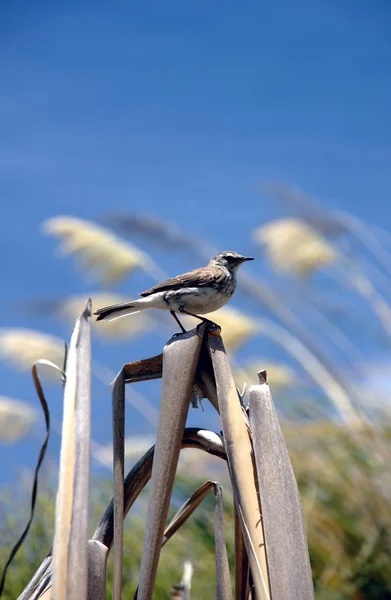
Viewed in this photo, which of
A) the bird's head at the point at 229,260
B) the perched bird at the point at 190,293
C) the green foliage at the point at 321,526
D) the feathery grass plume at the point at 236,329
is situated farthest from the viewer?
the feathery grass plume at the point at 236,329

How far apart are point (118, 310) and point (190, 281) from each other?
0.40 metres

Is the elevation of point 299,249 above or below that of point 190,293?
above

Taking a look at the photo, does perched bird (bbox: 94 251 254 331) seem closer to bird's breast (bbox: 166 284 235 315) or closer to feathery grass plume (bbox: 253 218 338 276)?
bird's breast (bbox: 166 284 235 315)

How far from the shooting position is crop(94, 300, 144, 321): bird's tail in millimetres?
2076

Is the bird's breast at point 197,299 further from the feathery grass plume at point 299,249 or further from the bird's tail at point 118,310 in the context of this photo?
the feathery grass plume at point 299,249

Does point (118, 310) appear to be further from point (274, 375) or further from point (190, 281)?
point (274, 375)

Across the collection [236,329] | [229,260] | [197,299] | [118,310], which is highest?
[236,329]

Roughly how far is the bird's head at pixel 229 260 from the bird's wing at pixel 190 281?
0.28 metres

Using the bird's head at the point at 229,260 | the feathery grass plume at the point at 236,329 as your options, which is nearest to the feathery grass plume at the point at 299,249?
the feathery grass plume at the point at 236,329

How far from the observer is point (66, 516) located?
102 centimetres

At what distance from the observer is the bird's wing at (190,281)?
2532mm

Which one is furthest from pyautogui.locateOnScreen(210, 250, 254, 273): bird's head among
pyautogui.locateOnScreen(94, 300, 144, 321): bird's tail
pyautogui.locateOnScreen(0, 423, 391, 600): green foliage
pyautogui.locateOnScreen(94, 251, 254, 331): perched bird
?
pyautogui.locateOnScreen(0, 423, 391, 600): green foliage

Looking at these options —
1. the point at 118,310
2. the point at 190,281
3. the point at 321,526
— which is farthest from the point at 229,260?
the point at 321,526

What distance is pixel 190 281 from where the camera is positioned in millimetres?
2561
